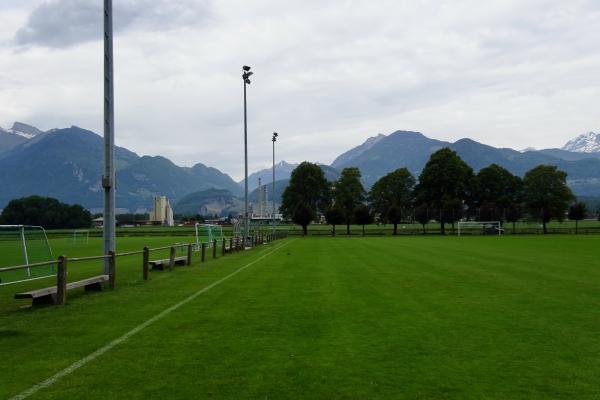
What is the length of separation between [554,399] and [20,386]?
5.22 m

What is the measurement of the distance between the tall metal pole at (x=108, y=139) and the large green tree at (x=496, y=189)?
85760 millimetres

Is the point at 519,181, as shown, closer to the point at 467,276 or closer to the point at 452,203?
the point at 452,203

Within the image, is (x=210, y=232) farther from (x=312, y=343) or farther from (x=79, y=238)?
(x=79, y=238)

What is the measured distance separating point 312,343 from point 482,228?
85347mm

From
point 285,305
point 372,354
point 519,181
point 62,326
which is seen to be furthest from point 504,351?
point 519,181

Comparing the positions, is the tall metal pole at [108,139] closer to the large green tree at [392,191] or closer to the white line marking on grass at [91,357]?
the white line marking on grass at [91,357]

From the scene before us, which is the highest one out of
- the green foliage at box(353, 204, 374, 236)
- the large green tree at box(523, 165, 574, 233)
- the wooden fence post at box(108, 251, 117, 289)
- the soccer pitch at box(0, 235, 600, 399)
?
the large green tree at box(523, 165, 574, 233)

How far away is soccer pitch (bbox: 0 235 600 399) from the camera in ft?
19.2

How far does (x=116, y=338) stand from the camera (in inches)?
332

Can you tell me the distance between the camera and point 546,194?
9088 cm

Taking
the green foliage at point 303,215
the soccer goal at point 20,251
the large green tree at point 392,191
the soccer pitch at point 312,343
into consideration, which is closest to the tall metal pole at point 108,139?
the soccer goal at point 20,251

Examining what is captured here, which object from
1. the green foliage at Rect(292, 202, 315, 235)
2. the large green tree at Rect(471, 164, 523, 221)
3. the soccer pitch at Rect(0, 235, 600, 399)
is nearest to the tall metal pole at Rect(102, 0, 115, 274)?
the soccer pitch at Rect(0, 235, 600, 399)

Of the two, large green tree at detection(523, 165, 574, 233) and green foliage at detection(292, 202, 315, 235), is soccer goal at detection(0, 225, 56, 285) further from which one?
large green tree at detection(523, 165, 574, 233)

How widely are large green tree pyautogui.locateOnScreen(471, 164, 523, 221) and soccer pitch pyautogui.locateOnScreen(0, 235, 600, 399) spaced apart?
85764 mm
